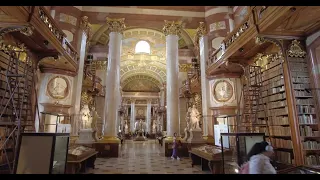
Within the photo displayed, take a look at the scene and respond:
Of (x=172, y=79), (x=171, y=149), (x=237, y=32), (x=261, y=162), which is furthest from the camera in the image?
(x=172, y=79)

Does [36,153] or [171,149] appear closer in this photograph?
[36,153]

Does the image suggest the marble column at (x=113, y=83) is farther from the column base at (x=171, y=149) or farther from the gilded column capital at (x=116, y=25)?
the column base at (x=171, y=149)

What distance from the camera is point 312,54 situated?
5766 millimetres

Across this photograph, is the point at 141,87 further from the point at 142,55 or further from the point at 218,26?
the point at 218,26

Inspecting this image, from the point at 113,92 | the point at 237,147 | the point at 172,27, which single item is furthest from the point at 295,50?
the point at 113,92

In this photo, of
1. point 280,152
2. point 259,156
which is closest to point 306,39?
point 280,152

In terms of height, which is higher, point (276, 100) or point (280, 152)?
point (276, 100)

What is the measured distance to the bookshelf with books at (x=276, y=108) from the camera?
606 centimetres

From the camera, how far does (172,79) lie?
10.4m

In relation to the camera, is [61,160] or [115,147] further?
Answer: [115,147]

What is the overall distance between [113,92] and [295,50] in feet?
24.2
